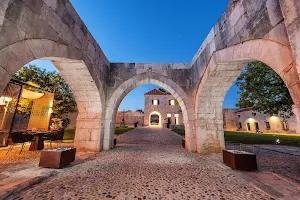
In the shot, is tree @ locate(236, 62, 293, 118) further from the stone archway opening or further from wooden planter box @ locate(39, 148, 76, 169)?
wooden planter box @ locate(39, 148, 76, 169)

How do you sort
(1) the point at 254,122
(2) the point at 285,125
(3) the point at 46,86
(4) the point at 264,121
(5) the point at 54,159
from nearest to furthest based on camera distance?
(5) the point at 54,159, (3) the point at 46,86, (2) the point at 285,125, (4) the point at 264,121, (1) the point at 254,122

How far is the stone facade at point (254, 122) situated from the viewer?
1631 centimetres

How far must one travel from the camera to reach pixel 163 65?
567cm

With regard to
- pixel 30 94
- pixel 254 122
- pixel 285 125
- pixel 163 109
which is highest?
pixel 163 109

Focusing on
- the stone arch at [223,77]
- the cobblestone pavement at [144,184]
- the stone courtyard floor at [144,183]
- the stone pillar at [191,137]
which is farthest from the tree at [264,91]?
the cobblestone pavement at [144,184]

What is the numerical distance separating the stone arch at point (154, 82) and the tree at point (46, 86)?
5644 millimetres

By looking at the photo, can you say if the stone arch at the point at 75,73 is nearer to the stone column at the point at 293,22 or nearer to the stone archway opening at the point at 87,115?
the stone archway opening at the point at 87,115

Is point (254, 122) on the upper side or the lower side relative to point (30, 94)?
lower

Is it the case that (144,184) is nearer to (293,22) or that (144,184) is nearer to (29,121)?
(293,22)

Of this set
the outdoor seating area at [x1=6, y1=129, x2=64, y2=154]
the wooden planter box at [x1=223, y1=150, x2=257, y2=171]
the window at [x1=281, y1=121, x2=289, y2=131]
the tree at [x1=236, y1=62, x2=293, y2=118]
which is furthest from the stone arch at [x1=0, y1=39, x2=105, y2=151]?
the window at [x1=281, y1=121, x2=289, y2=131]

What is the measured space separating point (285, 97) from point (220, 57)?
12.6 feet

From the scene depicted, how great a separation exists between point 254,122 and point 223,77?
21197mm

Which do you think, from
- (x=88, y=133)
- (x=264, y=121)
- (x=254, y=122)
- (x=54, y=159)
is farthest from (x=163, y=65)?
(x=254, y=122)

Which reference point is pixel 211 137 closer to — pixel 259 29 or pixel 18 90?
pixel 259 29
